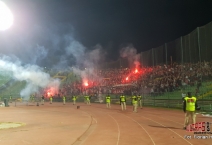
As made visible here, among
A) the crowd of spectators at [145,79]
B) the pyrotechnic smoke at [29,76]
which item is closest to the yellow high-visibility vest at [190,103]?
the crowd of spectators at [145,79]

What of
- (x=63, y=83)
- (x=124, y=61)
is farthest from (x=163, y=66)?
(x=63, y=83)

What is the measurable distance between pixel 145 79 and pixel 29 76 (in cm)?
2283

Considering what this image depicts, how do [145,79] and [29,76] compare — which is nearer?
[145,79]

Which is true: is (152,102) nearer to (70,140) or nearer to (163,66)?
(163,66)

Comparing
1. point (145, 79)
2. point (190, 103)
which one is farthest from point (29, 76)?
point (190, 103)

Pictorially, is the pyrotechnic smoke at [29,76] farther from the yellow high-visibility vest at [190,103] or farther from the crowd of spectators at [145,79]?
the yellow high-visibility vest at [190,103]

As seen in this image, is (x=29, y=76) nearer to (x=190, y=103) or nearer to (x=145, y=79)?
(x=145, y=79)

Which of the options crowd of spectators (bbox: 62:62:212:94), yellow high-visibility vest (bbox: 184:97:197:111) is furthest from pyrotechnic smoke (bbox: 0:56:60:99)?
yellow high-visibility vest (bbox: 184:97:197:111)

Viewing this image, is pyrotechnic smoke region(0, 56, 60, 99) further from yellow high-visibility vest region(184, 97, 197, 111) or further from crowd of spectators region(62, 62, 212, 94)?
yellow high-visibility vest region(184, 97, 197, 111)

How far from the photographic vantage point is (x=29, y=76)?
161 feet

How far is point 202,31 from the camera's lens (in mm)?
30078

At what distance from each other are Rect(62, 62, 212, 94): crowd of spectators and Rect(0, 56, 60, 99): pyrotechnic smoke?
13.2ft

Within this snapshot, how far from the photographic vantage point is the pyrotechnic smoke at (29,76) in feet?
137

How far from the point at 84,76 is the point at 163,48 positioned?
2225 cm
